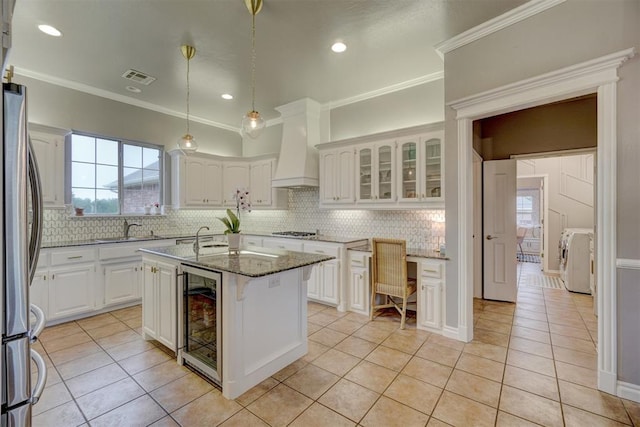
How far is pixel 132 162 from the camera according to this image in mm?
4777

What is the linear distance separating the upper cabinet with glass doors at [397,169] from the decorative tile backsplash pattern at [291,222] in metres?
0.35

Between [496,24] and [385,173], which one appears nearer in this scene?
[496,24]

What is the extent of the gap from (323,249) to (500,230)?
2625mm

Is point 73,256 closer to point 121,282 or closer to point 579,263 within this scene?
point 121,282

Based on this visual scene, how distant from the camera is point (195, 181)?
5.21m

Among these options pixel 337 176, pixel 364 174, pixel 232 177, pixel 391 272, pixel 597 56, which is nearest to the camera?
pixel 597 56

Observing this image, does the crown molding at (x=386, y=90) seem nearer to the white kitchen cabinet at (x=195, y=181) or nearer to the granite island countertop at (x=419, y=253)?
the granite island countertop at (x=419, y=253)

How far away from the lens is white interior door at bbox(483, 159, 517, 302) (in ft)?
13.9

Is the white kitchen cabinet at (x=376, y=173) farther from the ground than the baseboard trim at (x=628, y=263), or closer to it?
farther from the ground

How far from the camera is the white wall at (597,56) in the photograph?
6.80 ft

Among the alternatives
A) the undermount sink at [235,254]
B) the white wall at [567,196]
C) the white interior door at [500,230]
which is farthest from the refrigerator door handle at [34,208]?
the white wall at [567,196]

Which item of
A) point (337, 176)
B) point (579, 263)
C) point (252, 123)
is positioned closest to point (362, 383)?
point (252, 123)

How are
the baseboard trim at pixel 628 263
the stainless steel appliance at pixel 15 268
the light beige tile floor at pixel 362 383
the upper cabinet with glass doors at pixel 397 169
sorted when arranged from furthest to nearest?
the upper cabinet with glass doors at pixel 397 169
the baseboard trim at pixel 628 263
the light beige tile floor at pixel 362 383
the stainless steel appliance at pixel 15 268

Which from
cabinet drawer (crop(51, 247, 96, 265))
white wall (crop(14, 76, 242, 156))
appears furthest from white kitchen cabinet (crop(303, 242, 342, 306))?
white wall (crop(14, 76, 242, 156))
